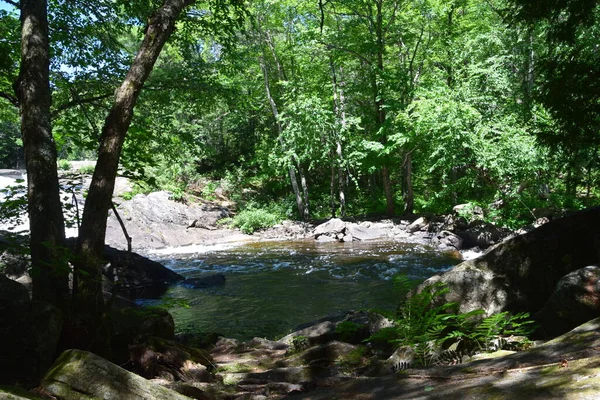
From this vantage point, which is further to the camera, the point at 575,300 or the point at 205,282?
the point at 205,282

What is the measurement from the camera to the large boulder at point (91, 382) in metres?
2.57

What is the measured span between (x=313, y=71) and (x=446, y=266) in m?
15.5

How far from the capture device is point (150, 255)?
18.3 metres

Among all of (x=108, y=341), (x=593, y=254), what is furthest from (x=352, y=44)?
(x=108, y=341)

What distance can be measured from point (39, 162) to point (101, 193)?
0.85 meters

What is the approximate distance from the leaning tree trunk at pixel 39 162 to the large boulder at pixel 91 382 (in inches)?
86.8

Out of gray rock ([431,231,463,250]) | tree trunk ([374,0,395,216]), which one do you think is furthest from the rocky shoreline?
tree trunk ([374,0,395,216])

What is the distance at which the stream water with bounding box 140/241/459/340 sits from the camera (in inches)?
362

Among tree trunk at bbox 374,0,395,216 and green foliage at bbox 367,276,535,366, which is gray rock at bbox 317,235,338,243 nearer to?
tree trunk at bbox 374,0,395,216

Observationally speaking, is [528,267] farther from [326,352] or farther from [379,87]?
[379,87]

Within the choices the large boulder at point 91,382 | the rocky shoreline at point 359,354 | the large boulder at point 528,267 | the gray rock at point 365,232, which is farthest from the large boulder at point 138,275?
the large boulder at point 91,382

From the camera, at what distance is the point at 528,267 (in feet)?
19.2

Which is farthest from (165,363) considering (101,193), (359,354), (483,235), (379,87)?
(379,87)

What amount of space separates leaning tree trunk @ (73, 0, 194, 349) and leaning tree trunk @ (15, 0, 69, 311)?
0.43 metres
